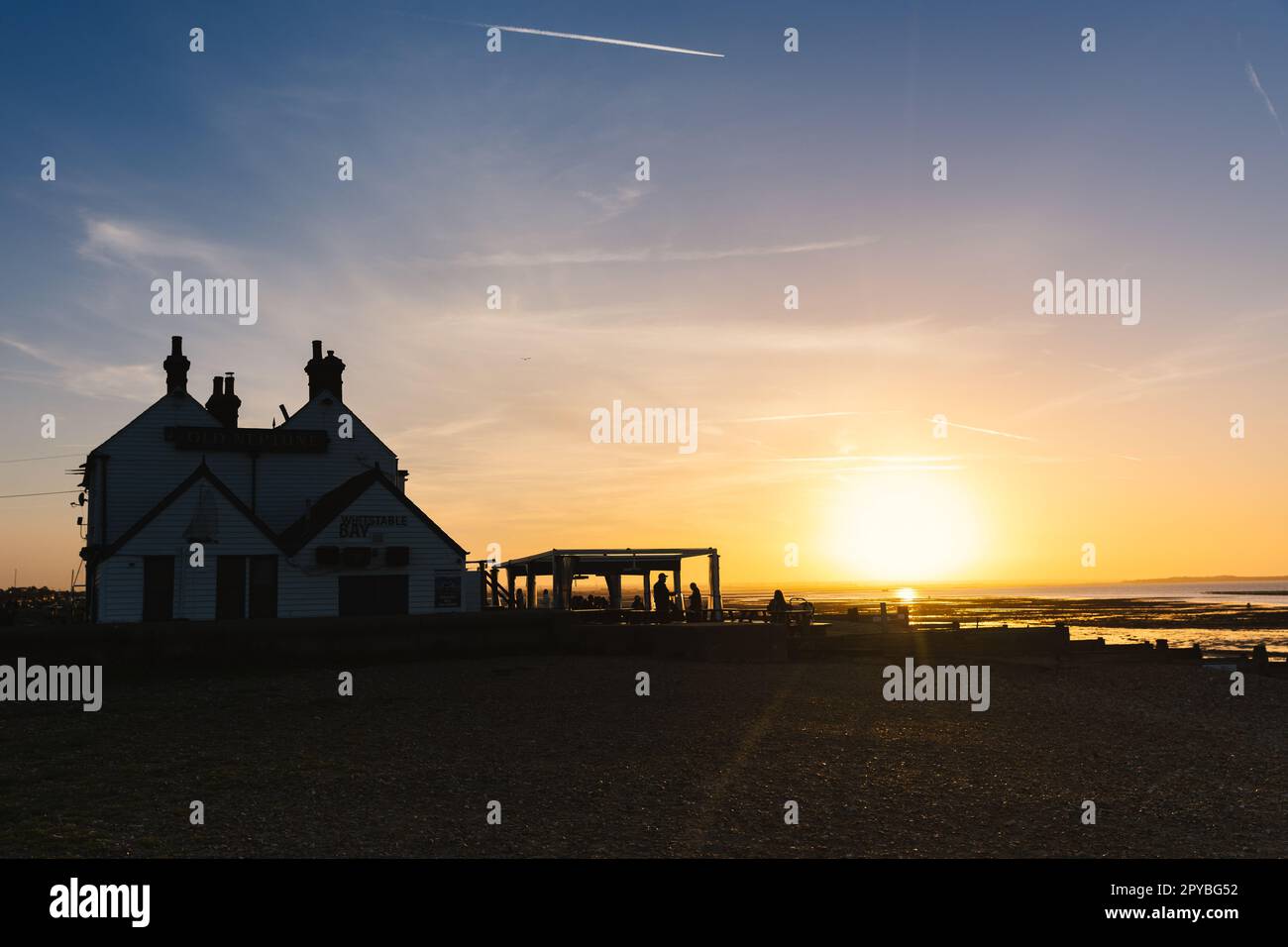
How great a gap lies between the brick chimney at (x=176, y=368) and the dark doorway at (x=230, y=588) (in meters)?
10.5

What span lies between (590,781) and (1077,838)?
667 centimetres

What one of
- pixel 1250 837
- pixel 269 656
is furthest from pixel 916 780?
pixel 269 656

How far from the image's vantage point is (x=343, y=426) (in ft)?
146

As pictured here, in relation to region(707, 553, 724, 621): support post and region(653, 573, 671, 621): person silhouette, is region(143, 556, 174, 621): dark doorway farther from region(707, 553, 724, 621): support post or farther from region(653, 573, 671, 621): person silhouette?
region(707, 553, 724, 621): support post

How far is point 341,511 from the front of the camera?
3738cm

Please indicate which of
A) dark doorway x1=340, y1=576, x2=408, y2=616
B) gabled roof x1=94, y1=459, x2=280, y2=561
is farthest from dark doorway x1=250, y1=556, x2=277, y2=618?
dark doorway x1=340, y1=576, x2=408, y2=616

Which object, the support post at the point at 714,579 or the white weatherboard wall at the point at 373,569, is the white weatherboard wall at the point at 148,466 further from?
the support post at the point at 714,579

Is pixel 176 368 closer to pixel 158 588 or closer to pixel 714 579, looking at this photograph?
pixel 158 588

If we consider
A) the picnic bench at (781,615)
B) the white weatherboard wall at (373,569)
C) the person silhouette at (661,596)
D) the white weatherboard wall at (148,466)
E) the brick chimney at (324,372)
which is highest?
the brick chimney at (324,372)

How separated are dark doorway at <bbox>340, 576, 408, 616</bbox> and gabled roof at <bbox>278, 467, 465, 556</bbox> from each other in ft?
6.94

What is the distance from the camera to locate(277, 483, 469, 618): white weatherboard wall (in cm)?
3641

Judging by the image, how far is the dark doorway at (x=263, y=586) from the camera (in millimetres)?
35688

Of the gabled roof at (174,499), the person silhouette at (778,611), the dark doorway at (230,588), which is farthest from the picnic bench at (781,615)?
the dark doorway at (230,588)
